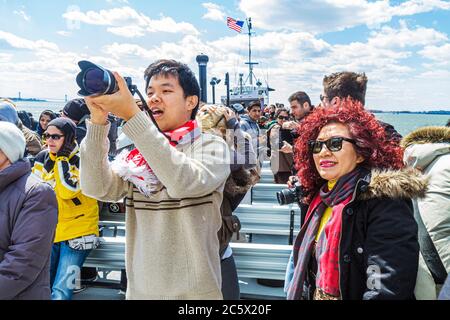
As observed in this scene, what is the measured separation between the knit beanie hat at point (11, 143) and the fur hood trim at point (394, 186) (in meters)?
2.17

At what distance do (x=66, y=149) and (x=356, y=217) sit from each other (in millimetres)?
3130

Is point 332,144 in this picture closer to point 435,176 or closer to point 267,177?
point 435,176

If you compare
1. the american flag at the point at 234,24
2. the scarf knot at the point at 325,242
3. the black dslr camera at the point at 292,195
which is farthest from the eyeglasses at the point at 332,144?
the american flag at the point at 234,24

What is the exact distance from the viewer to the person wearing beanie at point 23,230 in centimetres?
217

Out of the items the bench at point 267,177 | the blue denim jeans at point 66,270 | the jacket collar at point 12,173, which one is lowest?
the blue denim jeans at point 66,270

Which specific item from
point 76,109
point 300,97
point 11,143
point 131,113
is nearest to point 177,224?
point 131,113

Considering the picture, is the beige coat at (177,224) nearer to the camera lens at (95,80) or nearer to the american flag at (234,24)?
the camera lens at (95,80)

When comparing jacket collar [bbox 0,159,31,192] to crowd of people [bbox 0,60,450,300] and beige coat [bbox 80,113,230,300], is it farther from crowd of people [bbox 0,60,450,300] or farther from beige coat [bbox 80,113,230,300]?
beige coat [bbox 80,113,230,300]

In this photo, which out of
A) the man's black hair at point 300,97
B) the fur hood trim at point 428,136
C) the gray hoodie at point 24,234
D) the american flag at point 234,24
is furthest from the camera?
the american flag at point 234,24

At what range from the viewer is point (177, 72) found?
1.78 m

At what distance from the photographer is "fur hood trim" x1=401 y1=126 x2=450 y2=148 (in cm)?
255

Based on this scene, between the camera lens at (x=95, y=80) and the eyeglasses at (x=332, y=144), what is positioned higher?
the camera lens at (x=95, y=80)

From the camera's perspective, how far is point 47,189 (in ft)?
7.74

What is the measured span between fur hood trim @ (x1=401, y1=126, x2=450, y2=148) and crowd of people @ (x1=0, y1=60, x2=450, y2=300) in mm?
139
